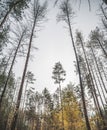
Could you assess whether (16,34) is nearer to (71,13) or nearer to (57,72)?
(71,13)

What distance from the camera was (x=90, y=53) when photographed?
2558 cm

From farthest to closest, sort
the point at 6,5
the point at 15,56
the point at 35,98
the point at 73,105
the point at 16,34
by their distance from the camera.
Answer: the point at 35,98 → the point at 73,105 → the point at 15,56 → the point at 16,34 → the point at 6,5

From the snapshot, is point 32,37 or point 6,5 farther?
point 32,37

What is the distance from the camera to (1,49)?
18516mm

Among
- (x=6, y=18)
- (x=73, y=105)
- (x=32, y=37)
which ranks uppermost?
(x=32, y=37)

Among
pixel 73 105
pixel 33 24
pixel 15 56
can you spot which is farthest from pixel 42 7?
pixel 73 105

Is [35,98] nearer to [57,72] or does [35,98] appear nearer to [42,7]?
[57,72]

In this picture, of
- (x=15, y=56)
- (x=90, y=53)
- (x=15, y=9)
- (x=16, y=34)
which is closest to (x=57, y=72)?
(x=90, y=53)

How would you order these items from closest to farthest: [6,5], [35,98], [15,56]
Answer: [6,5] < [15,56] < [35,98]

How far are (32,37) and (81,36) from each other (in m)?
10.0

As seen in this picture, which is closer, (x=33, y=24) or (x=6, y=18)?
(x=6, y=18)

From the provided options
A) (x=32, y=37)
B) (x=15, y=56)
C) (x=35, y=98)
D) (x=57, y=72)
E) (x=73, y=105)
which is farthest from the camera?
(x=35, y=98)

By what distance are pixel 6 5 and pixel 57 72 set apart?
18.1 m

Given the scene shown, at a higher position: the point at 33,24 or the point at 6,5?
the point at 33,24
